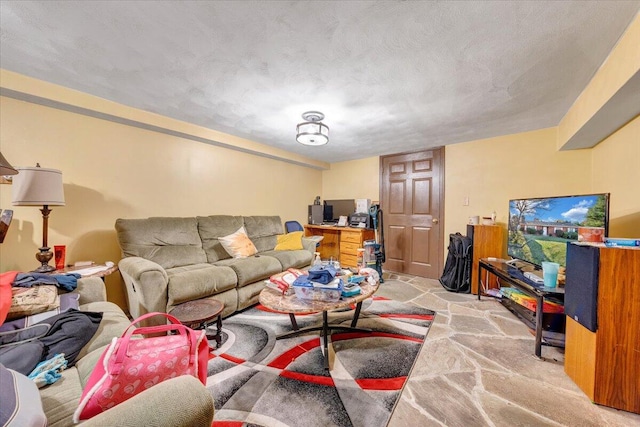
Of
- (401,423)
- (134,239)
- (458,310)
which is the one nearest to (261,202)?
(134,239)

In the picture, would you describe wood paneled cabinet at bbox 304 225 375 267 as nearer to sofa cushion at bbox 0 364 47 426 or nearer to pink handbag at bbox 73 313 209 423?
pink handbag at bbox 73 313 209 423

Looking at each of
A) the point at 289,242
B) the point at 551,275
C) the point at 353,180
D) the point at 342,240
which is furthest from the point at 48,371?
→ the point at 353,180

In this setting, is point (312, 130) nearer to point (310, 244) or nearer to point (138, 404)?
point (310, 244)

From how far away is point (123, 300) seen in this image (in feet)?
8.53

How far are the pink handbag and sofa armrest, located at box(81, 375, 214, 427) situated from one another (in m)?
0.35

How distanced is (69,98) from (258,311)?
2.66 metres

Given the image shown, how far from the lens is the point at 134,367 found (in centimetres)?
92

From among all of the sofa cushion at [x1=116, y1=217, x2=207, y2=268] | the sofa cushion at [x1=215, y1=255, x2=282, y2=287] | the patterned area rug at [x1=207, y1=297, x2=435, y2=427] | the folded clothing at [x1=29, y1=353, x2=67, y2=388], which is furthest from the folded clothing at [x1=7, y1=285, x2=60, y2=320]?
the sofa cushion at [x1=215, y1=255, x2=282, y2=287]

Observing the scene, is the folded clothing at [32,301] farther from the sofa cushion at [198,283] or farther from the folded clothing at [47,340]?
the sofa cushion at [198,283]

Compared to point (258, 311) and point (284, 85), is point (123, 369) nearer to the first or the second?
point (258, 311)

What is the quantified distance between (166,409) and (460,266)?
349cm

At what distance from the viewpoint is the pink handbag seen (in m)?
0.82

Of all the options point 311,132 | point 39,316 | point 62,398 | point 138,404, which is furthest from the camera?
point 311,132

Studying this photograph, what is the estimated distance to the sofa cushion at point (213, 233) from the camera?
3008 millimetres
